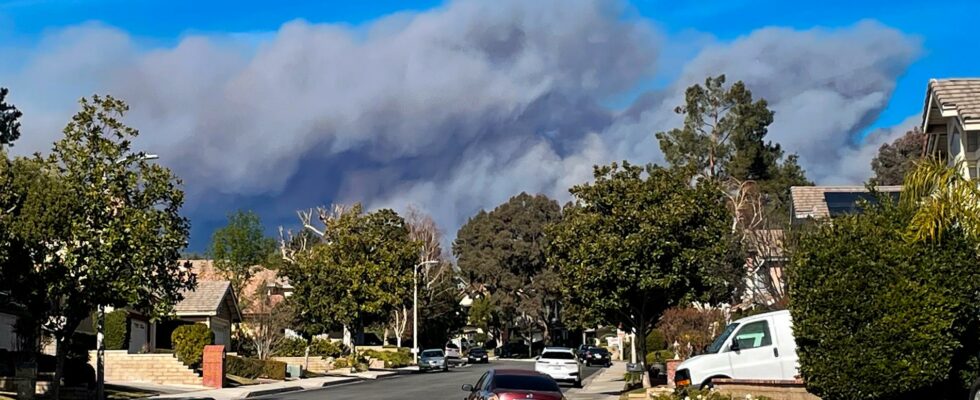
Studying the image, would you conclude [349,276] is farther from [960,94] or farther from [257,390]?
[960,94]

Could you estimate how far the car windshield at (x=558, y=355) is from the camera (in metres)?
43.2

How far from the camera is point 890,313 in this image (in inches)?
658

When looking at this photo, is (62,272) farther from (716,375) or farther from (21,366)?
(716,375)

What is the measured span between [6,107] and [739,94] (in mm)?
54271

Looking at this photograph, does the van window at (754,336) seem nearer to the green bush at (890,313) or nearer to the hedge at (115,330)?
the green bush at (890,313)

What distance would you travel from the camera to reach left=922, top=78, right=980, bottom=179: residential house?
77.4ft

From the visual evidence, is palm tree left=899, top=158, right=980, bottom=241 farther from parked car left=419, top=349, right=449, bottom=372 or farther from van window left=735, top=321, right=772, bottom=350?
parked car left=419, top=349, right=449, bottom=372

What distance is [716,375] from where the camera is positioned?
23719 millimetres

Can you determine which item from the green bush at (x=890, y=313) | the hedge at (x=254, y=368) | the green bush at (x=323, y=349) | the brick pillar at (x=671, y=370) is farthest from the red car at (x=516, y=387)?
the green bush at (x=323, y=349)

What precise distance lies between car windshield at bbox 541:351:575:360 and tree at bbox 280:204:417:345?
59.4ft

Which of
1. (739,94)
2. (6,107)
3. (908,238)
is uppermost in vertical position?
(739,94)

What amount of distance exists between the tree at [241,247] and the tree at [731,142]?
37217 millimetres

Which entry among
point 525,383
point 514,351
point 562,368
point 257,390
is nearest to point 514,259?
point 514,351

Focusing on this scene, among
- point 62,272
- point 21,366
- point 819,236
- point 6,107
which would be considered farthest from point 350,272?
point 819,236
